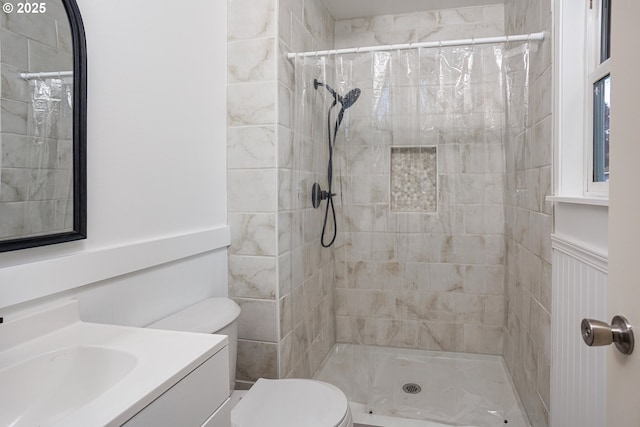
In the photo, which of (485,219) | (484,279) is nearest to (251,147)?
(485,219)

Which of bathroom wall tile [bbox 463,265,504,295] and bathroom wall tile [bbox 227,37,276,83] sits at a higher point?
bathroom wall tile [bbox 227,37,276,83]

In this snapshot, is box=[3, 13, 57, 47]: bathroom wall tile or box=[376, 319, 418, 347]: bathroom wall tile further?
box=[376, 319, 418, 347]: bathroom wall tile

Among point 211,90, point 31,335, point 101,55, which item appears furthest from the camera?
point 211,90

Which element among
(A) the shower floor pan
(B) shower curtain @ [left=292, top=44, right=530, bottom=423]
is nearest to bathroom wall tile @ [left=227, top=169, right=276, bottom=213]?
(B) shower curtain @ [left=292, top=44, right=530, bottom=423]

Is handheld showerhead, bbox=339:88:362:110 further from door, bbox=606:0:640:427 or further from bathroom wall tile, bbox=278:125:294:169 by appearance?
door, bbox=606:0:640:427

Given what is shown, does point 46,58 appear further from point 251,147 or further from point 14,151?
point 251,147

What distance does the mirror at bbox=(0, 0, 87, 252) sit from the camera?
3.05 ft

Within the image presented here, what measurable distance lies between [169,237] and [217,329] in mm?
410

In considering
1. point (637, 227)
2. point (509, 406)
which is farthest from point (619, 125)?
point (509, 406)

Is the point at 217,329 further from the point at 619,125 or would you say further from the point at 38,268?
the point at 619,125

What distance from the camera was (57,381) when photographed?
0.89 metres

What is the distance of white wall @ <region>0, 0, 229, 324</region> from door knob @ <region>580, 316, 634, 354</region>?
4.08 feet

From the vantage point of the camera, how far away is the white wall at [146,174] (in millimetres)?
1145

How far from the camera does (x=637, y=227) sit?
1.89 feet
